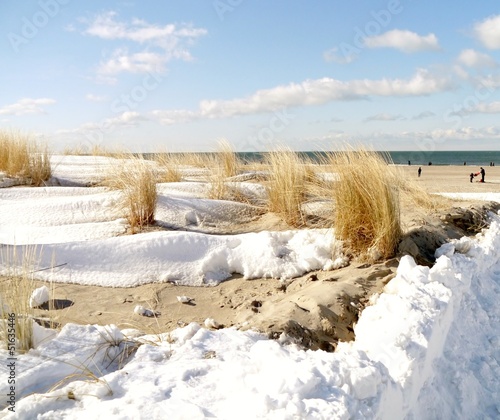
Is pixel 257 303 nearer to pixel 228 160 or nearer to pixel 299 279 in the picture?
pixel 299 279

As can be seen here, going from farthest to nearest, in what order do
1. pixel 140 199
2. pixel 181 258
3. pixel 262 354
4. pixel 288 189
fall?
pixel 288 189, pixel 140 199, pixel 181 258, pixel 262 354

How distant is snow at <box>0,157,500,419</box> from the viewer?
1.57 metres

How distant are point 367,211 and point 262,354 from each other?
2.00m

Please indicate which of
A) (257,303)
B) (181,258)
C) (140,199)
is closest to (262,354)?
(257,303)

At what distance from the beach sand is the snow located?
0.13 m

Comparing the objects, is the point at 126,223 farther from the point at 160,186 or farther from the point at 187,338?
the point at 187,338

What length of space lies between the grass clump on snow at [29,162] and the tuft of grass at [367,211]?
4.61 m

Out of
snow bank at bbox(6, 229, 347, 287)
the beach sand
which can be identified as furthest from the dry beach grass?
snow bank at bbox(6, 229, 347, 287)

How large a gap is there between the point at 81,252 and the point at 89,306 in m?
0.78

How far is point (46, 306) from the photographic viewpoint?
9.40 ft

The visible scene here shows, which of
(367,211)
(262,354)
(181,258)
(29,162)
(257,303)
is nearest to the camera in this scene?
(262,354)

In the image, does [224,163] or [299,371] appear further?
[224,163]

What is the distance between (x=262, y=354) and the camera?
72.4 inches

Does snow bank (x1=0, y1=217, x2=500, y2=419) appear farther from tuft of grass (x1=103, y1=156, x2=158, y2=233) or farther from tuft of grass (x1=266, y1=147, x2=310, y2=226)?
Result: tuft of grass (x1=103, y1=156, x2=158, y2=233)
